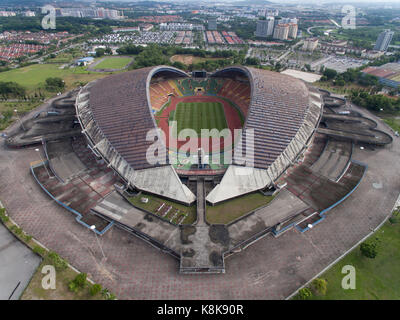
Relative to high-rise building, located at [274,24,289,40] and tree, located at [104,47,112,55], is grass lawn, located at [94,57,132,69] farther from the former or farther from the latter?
high-rise building, located at [274,24,289,40]

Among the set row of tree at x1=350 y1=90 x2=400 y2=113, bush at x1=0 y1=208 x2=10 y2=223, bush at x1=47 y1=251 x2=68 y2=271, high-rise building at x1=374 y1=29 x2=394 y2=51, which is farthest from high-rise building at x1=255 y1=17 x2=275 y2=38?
bush at x1=47 y1=251 x2=68 y2=271

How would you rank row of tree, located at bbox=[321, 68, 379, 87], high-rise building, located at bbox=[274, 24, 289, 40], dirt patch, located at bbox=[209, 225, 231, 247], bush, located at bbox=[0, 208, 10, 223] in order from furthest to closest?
high-rise building, located at bbox=[274, 24, 289, 40], row of tree, located at bbox=[321, 68, 379, 87], bush, located at bbox=[0, 208, 10, 223], dirt patch, located at bbox=[209, 225, 231, 247]

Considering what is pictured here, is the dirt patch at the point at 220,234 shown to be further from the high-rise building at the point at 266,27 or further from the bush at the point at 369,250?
the high-rise building at the point at 266,27

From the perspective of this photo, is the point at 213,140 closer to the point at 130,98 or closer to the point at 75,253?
the point at 130,98

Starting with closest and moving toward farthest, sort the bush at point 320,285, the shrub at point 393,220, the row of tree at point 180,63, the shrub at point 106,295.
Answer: the shrub at point 106,295, the bush at point 320,285, the shrub at point 393,220, the row of tree at point 180,63

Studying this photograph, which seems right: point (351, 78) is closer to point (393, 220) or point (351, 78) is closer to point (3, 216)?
point (393, 220)

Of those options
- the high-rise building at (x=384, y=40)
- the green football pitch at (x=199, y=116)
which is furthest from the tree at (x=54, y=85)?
the high-rise building at (x=384, y=40)

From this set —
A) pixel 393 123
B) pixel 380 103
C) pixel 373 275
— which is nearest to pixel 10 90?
pixel 373 275
